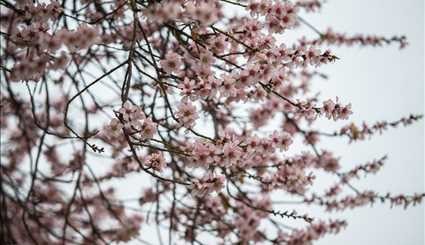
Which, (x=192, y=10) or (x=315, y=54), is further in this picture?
(x=315, y=54)

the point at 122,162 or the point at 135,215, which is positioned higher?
the point at 135,215

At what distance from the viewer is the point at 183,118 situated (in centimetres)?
224

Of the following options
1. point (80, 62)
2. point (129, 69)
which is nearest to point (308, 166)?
point (80, 62)

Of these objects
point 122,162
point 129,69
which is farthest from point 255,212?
point 129,69

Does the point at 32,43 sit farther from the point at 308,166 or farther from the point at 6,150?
the point at 6,150

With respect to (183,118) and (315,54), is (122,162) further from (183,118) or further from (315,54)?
(315,54)

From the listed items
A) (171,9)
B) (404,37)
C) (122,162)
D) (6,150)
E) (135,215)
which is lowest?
(171,9)

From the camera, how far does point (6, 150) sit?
5820mm

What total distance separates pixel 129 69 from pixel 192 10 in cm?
40

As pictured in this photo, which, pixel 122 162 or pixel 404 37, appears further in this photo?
pixel 404 37

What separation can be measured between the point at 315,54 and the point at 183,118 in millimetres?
820

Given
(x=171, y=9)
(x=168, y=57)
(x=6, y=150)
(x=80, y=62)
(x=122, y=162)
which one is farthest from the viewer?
(x=6, y=150)

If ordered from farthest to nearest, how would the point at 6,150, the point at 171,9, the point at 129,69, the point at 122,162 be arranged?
the point at 6,150 → the point at 122,162 → the point at 129,69 → the point at 171,9

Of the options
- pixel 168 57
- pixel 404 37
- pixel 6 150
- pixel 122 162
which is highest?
pixel 404 37
